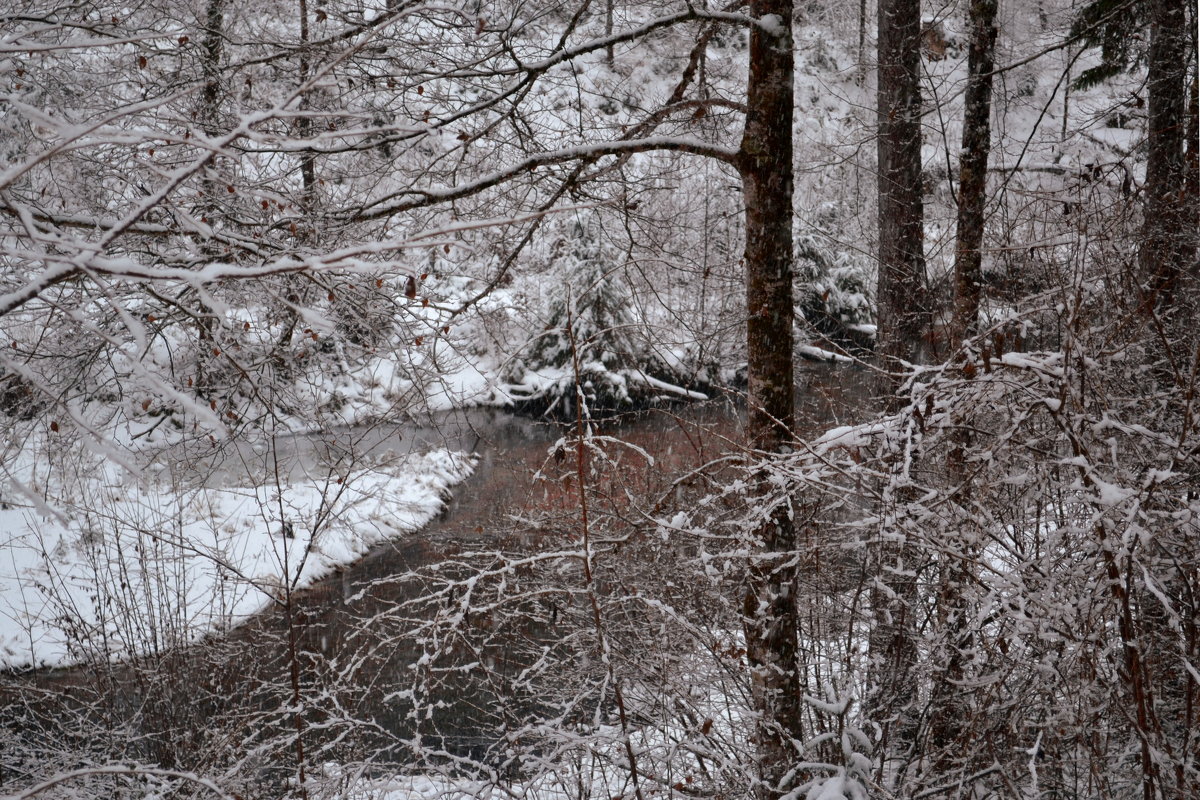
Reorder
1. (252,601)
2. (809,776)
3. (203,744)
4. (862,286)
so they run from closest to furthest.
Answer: (809,776) → (203,744) → (252,601) → (862,286)

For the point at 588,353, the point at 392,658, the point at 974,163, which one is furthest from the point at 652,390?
the point at 588,353

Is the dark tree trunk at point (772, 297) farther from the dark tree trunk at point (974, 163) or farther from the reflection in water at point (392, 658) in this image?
the dark tree trunk at point (974, 163)

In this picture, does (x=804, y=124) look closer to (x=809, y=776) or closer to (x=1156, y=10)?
(x=1156, y=10)

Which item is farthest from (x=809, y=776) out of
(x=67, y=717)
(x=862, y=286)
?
(x=862, y=286)

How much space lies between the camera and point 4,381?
2.27 metres

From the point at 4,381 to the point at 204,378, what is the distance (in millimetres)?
1722

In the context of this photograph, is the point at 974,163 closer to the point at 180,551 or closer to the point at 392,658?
the point at 392,658

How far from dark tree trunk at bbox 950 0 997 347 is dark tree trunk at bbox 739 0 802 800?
5.54 feet

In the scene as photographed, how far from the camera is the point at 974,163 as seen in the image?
15.5 feet

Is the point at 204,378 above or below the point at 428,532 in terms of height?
above

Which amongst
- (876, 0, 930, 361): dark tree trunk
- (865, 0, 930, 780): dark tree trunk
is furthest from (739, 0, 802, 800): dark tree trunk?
(876, 0, 930, 361): dark tree trunk

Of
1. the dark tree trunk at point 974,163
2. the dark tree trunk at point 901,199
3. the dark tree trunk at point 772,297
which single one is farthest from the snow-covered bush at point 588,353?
the dark tree trunk at point 772,297

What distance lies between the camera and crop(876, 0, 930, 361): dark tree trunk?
6.05m

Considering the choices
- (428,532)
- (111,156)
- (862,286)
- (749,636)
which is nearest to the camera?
(749,636)
